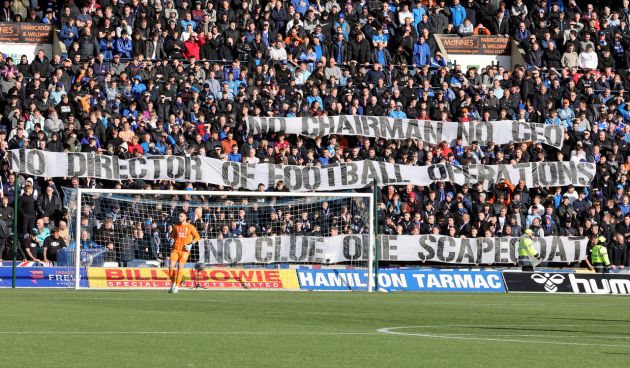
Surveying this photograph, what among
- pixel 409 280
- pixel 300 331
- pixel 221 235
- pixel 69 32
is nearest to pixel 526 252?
pixel 409 280

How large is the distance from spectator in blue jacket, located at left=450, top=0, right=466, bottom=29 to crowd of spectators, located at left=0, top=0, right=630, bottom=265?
7 centimetres

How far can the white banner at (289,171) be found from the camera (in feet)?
112

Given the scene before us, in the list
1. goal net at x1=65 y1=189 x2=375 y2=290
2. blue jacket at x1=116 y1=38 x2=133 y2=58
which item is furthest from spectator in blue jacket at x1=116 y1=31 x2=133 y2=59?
goal net at x1=65 y1=189 x2=375 y2=290

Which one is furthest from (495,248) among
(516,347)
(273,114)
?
(516,347)

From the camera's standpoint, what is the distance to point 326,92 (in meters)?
39.2

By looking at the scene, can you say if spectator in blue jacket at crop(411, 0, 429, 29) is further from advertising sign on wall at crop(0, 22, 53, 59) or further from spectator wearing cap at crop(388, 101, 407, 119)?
advertising sign on wall at crop(0, 22, 53, 59)

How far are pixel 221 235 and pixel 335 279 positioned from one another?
9.45 feet

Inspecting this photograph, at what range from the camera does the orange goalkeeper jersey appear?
29.5 m

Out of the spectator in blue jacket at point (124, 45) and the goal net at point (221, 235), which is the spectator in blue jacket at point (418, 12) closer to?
the spectator in blue jacket at point (124, 45)

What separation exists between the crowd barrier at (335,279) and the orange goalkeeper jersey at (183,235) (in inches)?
90.7

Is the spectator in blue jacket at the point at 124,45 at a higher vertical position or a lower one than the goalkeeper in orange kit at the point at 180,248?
higher

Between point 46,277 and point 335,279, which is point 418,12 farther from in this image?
point 46,277


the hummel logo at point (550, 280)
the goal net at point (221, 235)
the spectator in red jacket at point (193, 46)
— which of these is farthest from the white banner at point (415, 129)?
the hummel logo at point (550, 280)

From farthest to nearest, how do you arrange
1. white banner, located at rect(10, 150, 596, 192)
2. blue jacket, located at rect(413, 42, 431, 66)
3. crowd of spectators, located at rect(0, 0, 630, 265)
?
blue jacket, located at rect(413, 42, 431, 66)
crowd of spectators, located at rect(0, 0, 630, 265)
white banner, located at rect(10, 150, 596, 192)
